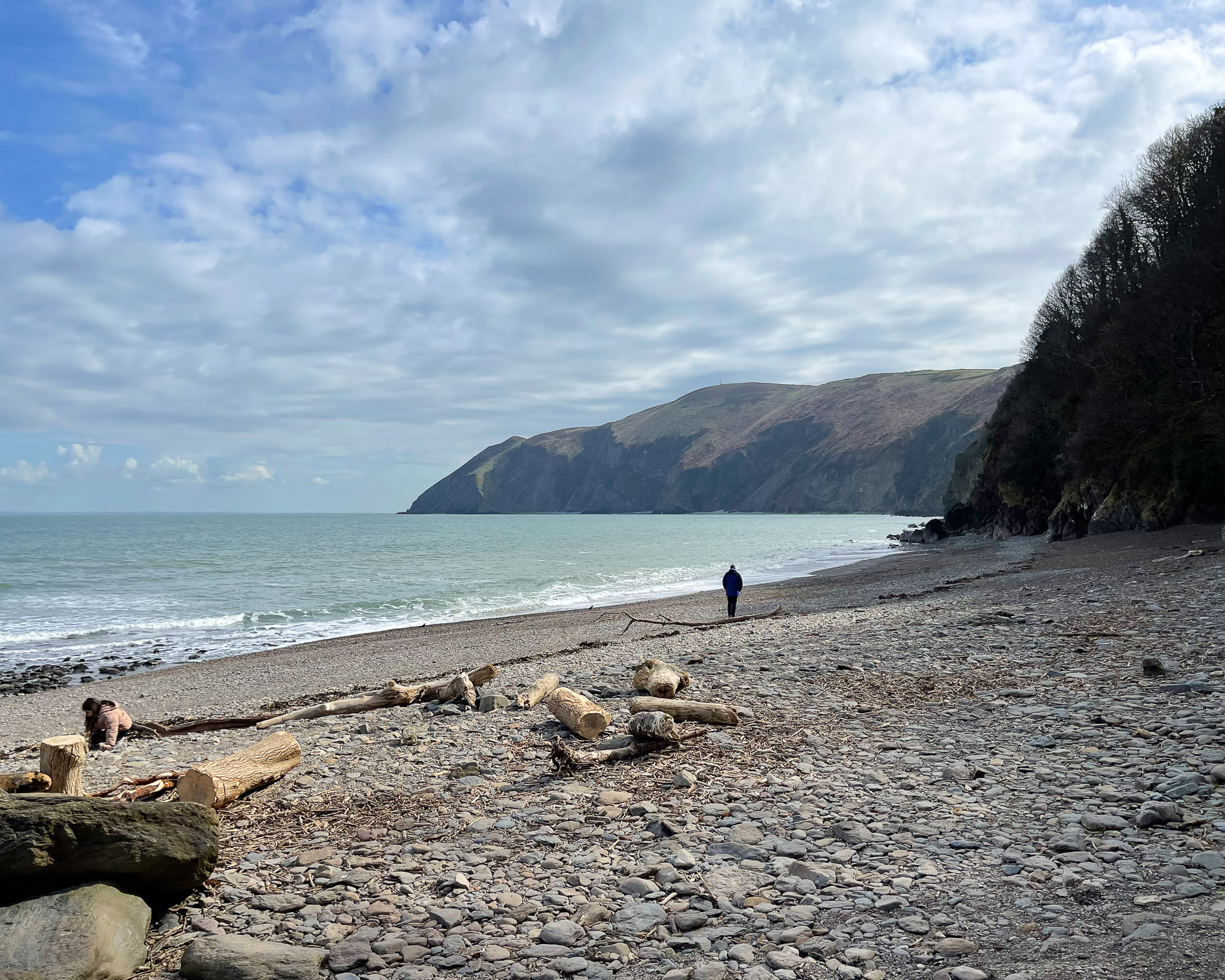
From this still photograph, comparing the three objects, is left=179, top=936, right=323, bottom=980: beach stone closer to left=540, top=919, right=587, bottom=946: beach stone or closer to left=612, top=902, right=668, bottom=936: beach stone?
left=540, top=919, right=587, bottom=946: beach stone

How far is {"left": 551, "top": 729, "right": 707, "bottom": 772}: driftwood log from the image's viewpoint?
7094mm

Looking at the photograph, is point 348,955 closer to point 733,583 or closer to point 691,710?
point 691,710

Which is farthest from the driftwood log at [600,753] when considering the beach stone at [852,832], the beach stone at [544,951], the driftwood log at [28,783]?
the driftwood log at [28,783]

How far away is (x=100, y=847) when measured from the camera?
460cm

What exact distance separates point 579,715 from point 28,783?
494cm

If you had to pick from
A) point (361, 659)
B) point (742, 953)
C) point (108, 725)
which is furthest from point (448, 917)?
point (361, 659)

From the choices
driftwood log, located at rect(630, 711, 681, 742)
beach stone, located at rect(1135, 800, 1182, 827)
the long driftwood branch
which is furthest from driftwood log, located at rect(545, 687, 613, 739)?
the long driftwood branch

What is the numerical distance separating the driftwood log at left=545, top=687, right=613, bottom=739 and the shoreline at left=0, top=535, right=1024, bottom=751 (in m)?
8.65

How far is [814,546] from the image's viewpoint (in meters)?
69.4

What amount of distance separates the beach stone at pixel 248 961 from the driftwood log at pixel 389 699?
623 cm

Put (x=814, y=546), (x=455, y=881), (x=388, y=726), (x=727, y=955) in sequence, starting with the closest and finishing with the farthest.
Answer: (x=727, y=955) < (x=455, y=881) < (x=388, y=726) < (x=814, y=546)

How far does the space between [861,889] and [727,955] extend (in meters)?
1.03

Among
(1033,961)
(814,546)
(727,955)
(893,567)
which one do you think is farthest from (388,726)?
(814,546)

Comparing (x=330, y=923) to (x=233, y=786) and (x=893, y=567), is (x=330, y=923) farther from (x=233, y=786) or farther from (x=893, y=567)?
(x=893, y=567)
